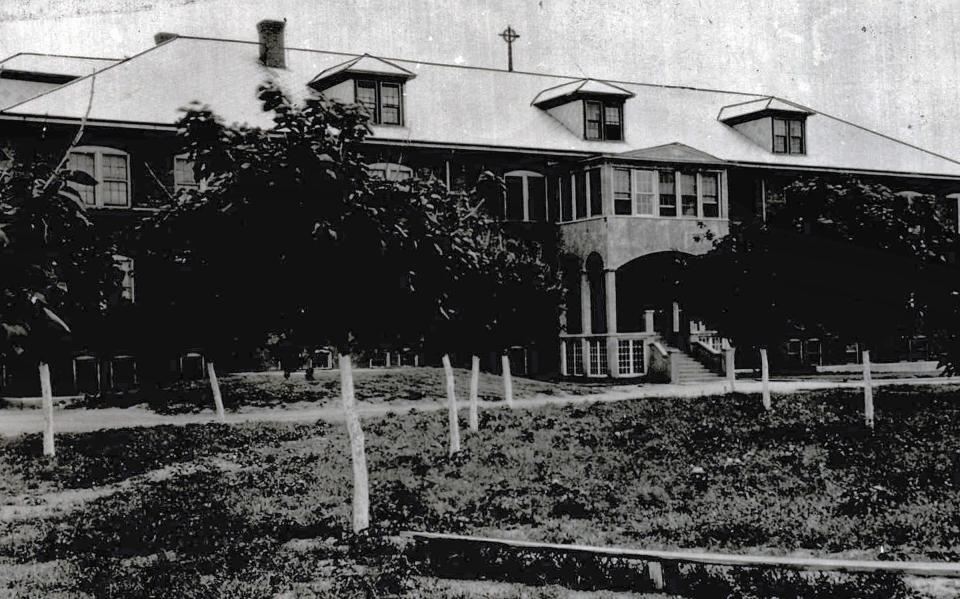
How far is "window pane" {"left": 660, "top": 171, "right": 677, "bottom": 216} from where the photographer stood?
2927 cm

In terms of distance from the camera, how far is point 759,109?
3369cm

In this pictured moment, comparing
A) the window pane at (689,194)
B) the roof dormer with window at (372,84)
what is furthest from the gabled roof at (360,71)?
the window pane at (689,194)

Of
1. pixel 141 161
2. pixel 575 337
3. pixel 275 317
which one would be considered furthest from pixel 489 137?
pixel 275 317

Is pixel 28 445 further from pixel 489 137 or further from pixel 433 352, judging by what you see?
pixel 489 137

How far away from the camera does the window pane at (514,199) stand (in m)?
29.7

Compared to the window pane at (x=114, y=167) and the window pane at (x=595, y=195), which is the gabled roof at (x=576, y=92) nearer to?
the window pane at (x=595, y=195)

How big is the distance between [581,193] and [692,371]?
6.30 meters

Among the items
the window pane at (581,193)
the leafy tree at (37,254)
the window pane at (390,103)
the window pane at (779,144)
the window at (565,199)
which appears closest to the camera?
the leafy tree at (37,254)

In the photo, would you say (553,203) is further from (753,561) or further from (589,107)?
(753,561)

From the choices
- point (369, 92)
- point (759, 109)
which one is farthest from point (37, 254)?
point (759, 109)

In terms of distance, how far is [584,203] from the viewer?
28891 mm

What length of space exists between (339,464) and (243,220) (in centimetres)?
619

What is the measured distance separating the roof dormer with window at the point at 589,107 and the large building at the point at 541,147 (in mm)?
52

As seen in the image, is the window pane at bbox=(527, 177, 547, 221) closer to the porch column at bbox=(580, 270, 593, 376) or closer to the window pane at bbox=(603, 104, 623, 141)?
the porch column at bbox=(580, 270, 593, 376)
